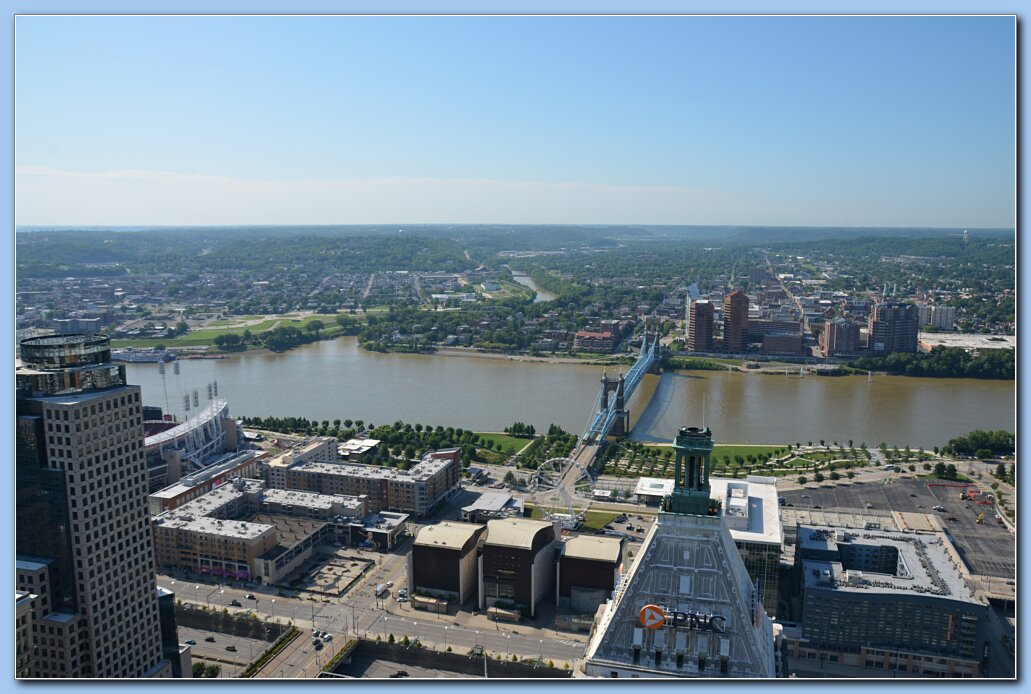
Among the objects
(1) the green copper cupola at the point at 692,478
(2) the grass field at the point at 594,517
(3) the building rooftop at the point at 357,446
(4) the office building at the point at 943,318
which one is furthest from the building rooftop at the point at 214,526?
(4) the office building at the point at 943,318

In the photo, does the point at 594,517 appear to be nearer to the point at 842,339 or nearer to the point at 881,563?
the point at 881,563

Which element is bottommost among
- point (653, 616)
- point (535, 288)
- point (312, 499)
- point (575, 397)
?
point (575, 397)

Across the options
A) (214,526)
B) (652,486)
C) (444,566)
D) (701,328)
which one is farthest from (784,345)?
(214,526)

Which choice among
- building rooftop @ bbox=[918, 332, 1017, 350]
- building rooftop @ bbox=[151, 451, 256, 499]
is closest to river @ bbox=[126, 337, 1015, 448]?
building rooftop @ bbox=[918, 332, 1017, 350]

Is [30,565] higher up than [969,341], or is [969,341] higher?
[30,565]

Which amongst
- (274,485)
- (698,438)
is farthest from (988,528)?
(274,485)

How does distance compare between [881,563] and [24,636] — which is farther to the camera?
[881,563]

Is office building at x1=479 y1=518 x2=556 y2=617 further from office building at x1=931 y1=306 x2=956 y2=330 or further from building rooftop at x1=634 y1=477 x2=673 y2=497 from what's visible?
office building at x1=931 y1=306 x2=956 y2=330
